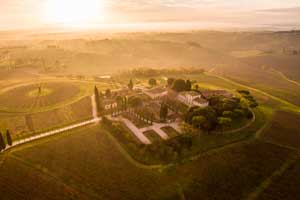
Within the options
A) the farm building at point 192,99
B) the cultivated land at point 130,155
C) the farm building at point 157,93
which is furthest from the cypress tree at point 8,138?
the farm building at point 192,99

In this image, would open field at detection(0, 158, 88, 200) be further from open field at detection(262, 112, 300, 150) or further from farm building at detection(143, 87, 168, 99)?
open field at detection(262, 112, 300, 150)

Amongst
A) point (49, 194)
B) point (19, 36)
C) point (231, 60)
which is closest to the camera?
point (49, 194)

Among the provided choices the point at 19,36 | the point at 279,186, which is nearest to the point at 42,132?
the point at 279,186

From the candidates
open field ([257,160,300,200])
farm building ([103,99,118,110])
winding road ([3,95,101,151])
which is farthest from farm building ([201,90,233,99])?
winding road ([3,95,101,151])

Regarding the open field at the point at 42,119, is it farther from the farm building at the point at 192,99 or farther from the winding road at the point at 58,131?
the farm building at the point at 192,99

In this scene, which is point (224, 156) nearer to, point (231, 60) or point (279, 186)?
point (279, 186)
